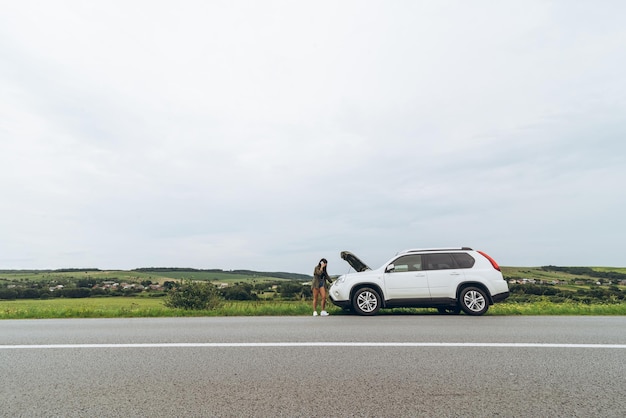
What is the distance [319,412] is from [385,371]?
165 centimetres

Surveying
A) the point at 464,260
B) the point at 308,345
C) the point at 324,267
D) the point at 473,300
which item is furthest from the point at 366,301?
the point at 308,345

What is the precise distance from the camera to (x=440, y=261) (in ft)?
42.1

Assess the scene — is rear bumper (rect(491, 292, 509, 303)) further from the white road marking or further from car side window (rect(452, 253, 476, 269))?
the white road marking

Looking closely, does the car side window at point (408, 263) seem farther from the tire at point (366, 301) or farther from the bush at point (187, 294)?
the bush at point (187, 294)

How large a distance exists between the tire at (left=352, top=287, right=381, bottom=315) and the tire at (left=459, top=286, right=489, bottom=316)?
248 cm

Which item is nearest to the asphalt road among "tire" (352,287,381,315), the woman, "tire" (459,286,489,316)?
"tire" (459,286,489,316)

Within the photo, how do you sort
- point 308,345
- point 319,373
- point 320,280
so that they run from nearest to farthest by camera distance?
point 319,373, point 308,345, point 320,280

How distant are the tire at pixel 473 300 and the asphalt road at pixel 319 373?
134 inches

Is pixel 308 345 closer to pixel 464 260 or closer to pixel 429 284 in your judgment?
pixel 429 284

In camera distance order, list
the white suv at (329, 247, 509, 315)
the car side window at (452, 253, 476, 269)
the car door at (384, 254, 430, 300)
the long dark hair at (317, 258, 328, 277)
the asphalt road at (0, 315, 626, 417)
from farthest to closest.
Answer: the long dark hair at (317, 258, 328, 277) < the car side window at (452, 253, 476, 269) < the car door at (384, 254, 430, 300) < the white suv at (329, 247, 509, 315) < the asphalt road at (0, 315, 626, 417)

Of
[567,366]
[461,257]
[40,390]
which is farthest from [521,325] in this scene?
[40,390]

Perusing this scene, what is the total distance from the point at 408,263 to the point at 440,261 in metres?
0.96

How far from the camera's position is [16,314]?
1480 cm

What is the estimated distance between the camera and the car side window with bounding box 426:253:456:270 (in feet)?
41.8
